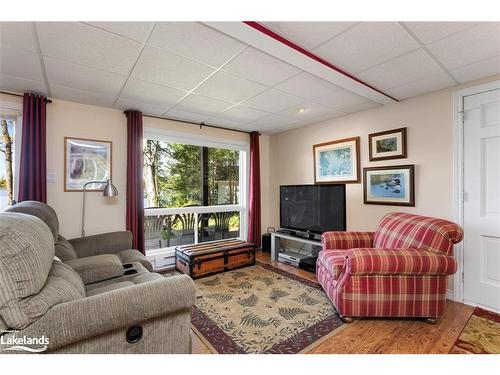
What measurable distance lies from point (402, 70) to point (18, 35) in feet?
10.1

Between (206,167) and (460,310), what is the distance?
3.74 metres

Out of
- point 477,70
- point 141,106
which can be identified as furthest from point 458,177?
point 141,106

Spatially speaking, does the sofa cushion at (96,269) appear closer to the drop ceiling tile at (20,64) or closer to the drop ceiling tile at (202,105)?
the drop ceiling tile at (20,64)

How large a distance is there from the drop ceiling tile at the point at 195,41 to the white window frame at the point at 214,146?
6.10 ft

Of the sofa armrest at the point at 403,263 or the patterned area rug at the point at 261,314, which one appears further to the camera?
the sofa armrest at the point at 403,263

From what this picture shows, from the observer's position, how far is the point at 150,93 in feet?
8.69

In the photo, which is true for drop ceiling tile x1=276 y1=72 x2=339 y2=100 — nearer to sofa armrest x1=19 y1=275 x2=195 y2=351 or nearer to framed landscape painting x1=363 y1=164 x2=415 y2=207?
framed landscape painting x1=363 y1=164 x2=415 y2=207

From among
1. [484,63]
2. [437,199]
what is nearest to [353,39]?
[484,63]

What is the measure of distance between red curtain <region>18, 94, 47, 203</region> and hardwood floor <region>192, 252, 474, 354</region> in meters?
2.33

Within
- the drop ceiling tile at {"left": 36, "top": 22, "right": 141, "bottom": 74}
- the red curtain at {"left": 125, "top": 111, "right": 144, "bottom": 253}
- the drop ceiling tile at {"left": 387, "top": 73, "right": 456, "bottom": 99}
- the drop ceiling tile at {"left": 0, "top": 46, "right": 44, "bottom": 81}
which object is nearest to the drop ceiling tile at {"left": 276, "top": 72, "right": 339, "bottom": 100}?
the drop ceiling tile at {"left": 387, "top": 73, "right": 456, "bottom": 99}

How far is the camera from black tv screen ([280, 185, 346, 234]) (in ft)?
10.7

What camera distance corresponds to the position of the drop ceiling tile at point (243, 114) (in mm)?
3223

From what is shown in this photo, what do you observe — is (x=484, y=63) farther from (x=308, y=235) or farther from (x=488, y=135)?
(x=308, y=235)

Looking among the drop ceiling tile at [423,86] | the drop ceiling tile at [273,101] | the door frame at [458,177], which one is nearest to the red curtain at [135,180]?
the drop ceiling tile at [273,101]
